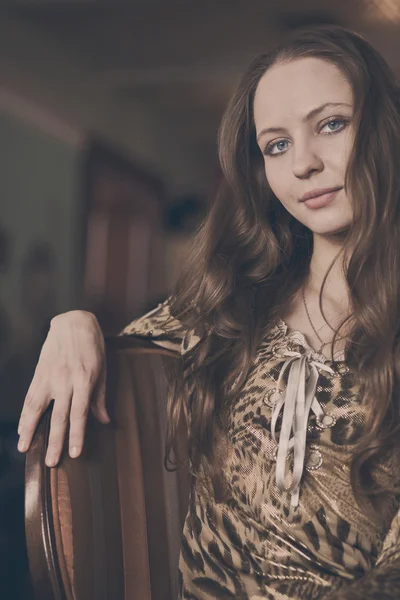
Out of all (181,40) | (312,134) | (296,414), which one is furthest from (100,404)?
(181,40)

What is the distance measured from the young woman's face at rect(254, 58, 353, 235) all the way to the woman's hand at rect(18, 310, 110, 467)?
40 cm

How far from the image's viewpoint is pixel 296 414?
1.11 metres

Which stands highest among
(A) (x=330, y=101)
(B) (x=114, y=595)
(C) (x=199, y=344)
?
(A) (x=330, y=101)

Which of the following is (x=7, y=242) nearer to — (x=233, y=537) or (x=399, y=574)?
(x=233, y=537)

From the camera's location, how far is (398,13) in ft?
10.5

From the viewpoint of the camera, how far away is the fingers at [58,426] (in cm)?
111

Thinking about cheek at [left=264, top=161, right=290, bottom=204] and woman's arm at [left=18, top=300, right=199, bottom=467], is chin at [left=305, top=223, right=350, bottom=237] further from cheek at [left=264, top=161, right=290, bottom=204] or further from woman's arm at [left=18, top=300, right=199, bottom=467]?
woman's arm at [left=18, top=300, right=199, bottom=467]

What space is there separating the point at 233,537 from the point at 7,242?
252cm

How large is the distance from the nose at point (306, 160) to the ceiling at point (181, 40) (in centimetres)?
202

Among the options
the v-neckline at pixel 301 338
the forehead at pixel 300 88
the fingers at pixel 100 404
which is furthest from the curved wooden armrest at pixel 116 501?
the forehead at pixel 300 88

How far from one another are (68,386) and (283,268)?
1.48 ft

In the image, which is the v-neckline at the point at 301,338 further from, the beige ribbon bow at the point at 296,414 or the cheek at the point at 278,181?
the cheek at the point at 278,181

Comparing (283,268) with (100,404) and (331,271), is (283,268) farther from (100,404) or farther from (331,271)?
(100,404)

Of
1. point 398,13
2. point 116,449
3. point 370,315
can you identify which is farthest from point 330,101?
point 398,13
